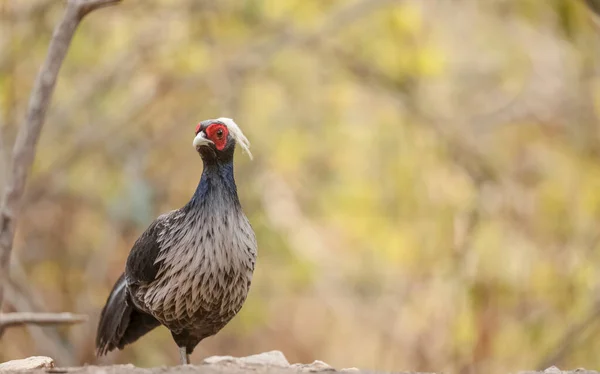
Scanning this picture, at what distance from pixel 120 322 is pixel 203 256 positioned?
102 centimetres

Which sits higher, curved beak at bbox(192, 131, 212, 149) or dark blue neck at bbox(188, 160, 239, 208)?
curved beak at bbox(192, 131, 212, 149)

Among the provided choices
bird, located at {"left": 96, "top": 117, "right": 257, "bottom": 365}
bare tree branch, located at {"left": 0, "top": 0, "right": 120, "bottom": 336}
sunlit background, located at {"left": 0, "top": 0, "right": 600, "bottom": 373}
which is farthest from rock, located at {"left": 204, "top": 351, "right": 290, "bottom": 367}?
sunlit background, located at {"left": 0, "top": 0, "right": 600, "bottom": 373}

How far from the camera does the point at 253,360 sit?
4660 mm

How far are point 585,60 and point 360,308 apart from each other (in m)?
5.42

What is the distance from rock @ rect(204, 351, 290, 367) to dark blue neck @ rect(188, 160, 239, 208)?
84cm

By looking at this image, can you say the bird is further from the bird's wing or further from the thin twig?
the thin twig

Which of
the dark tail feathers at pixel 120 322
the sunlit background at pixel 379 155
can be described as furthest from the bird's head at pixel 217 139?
the sunlit background at pixel 379 155

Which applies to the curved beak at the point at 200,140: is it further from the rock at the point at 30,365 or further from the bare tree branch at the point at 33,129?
the rock at the point at 30,365

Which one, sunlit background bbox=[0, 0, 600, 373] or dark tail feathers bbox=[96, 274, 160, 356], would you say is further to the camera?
sunlit background bbox=[0, 0, 600, 373]

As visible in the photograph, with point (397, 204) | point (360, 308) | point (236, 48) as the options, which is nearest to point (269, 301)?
point (360, 308)

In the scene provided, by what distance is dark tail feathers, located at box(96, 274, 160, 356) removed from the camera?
527 centimetres

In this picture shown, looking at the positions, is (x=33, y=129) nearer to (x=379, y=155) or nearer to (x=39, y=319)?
(x=39, y=319)

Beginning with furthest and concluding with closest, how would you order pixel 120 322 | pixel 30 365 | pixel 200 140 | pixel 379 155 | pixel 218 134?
pixel 379 155 < pixel 120 322 < pixel 218 134 < pixel 200 140 < pixel 30 365

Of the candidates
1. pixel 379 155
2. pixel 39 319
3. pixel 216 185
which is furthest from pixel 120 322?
pixel 379 155
